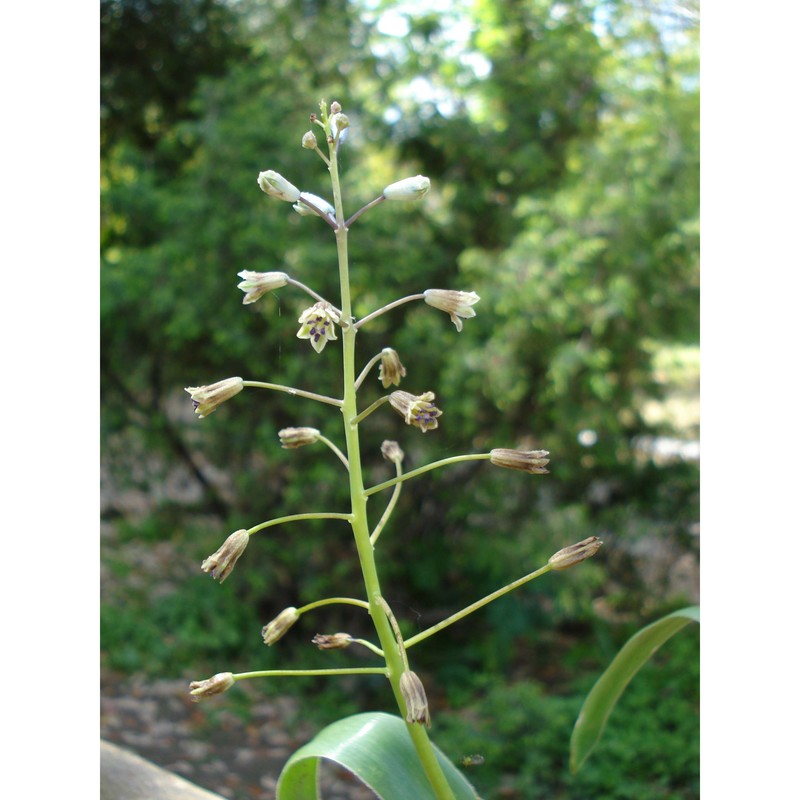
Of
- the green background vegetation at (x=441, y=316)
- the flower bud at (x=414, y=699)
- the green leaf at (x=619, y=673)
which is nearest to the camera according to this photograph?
the flower bud at (x=414, y=699)

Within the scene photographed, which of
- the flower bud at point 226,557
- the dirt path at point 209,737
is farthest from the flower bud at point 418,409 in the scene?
the dirt path at point 209,737

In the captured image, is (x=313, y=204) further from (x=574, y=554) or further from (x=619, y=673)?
(x=619, y=673)

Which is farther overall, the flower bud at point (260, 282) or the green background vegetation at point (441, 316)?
the green background vegetation at point (441, 316)

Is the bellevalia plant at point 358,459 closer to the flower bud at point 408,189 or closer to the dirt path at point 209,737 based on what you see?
the flower bud at point 408,189

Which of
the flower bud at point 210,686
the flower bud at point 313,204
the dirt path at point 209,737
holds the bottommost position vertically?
the dirt path at point 209,737

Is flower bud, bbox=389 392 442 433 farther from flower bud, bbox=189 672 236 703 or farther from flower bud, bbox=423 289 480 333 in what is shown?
flower bud, bbox=189 672 236 703

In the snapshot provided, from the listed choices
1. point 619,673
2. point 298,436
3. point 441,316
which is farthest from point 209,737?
point 298,436
